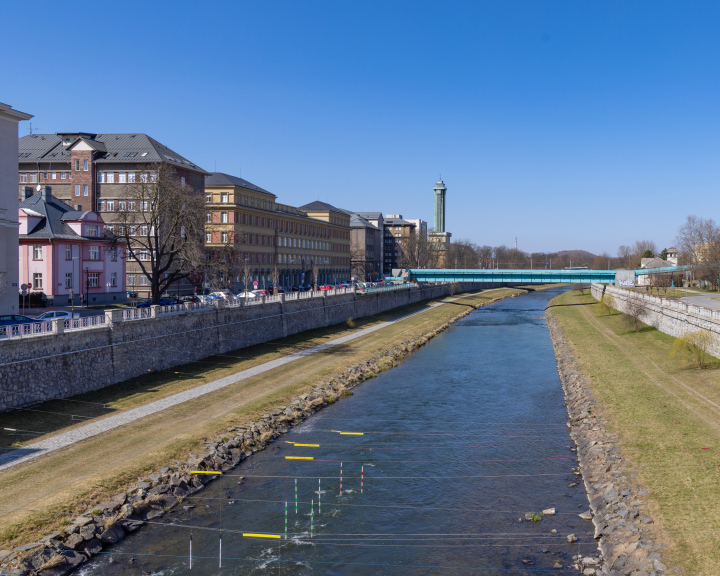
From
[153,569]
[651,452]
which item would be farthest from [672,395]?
[153,569]

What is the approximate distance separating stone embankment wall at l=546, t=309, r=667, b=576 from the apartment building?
45.1 meters

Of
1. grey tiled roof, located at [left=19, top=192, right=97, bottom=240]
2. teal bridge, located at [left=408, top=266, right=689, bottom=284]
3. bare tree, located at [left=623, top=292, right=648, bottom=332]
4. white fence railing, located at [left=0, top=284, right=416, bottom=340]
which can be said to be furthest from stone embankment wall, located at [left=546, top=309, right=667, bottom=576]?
teal bridge, located at [left=408, top=266, right=689, bottom=284]

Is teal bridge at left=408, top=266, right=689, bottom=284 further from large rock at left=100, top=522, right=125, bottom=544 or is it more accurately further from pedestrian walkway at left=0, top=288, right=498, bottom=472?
large rock at left=100, top=522, right=125, bottom=544

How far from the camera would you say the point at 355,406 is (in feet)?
112

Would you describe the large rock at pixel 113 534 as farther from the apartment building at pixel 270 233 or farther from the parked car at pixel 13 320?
the apartment building at pixel 270 233

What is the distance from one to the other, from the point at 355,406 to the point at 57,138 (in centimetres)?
6508

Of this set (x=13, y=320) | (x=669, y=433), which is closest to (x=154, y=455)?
(x=13, y=320)

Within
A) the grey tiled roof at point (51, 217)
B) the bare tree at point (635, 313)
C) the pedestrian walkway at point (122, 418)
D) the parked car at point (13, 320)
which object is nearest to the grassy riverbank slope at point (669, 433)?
the bare tree at point (635, 313)

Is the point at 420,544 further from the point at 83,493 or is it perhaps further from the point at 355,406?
the point at 355,406

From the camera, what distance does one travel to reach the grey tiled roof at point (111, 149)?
7194cm

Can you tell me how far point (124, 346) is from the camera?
33500 millimetres

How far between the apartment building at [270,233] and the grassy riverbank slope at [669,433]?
41.6m

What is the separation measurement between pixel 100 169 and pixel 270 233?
28.3 meters

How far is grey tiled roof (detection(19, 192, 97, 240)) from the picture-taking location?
53.3 meters
